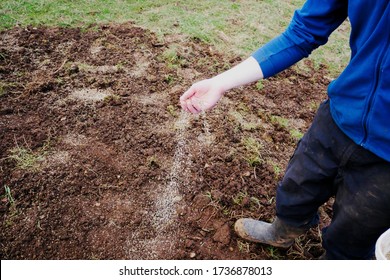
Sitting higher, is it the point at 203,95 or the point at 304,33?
the point at 304,33

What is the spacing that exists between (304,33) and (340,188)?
0.71 m

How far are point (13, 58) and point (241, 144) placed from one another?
2.37 m

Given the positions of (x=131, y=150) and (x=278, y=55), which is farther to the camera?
(x=131, y=150)

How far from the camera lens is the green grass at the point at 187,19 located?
3.71m

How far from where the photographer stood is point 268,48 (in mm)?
1388

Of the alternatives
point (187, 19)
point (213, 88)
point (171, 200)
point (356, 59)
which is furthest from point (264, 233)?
point (187, 19)

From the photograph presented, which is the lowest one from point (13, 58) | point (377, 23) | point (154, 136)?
point (154, 136)

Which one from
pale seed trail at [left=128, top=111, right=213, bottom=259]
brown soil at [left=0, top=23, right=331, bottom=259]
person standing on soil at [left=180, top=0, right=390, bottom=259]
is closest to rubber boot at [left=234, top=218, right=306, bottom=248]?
brown soil at [left=0, top=23, right=331, bottom=259]

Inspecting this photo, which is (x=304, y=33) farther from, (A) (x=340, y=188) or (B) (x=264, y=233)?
(B) (x=264, y=233)

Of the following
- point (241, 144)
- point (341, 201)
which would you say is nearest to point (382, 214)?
point (341, 201)

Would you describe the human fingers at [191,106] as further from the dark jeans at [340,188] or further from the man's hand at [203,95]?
the dark jeans at [340,188]

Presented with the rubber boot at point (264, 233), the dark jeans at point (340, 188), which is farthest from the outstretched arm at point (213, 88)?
the rubber boot at point (264, 233)

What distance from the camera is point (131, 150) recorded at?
235 cm

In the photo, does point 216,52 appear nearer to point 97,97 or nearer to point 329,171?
point 97,97
